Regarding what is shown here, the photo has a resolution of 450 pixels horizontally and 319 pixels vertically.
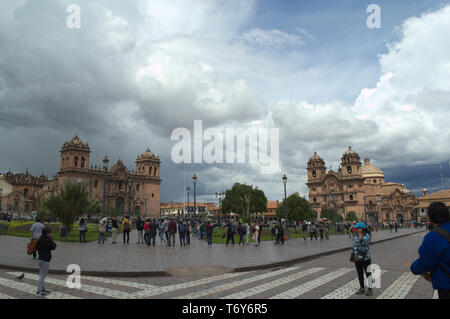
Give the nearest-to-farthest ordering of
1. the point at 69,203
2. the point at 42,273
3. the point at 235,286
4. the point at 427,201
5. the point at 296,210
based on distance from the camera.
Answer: the point at 42,273 → the point at 235,286 → the point at 69,203 → the point at 296,210 → the point at 427,201

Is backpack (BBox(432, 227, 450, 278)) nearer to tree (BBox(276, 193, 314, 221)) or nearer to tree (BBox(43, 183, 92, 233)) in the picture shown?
tree (BBox(43, 183, 92, 233))

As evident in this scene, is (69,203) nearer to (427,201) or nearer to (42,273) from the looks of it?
(42,273)

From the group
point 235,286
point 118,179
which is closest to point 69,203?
point 235,286

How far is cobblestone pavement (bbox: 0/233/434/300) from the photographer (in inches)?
278

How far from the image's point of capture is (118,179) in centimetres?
7631

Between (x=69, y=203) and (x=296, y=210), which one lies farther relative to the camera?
(x=296, y=210)

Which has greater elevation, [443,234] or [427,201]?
[443,234]

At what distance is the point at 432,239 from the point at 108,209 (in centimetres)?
6411

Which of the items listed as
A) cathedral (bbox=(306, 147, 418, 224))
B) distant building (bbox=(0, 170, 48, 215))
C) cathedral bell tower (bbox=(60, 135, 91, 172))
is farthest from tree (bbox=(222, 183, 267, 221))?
distant building (bbox=(0, 170, 48, 215))

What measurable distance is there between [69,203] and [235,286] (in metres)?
19.0

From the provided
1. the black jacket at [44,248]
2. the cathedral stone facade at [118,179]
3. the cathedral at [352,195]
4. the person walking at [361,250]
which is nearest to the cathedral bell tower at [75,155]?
the cathedral stone facade at [118,179]

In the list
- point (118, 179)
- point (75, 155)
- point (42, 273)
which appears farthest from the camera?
point (118, 179)

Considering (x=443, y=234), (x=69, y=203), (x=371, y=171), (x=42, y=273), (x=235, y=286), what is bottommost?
(x=235, y=286)
